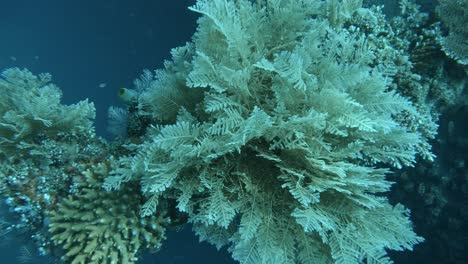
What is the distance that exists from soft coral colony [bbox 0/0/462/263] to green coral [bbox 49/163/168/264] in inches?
0.5

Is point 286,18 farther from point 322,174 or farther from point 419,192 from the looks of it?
A: point 419,192

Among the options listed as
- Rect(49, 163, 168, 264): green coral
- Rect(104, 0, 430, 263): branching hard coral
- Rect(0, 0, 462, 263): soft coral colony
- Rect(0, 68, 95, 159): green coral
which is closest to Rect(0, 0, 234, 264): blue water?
Rect(0, 68, 95, 159): green coral

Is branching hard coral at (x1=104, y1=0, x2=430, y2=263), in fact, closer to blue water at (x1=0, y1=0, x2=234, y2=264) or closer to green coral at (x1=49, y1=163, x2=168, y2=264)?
green coral at (x1=49, y1=163, x2=168, y2=264)

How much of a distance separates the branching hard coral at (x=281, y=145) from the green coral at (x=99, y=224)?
40 cm

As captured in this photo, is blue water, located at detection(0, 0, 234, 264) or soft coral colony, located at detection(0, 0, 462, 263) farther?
blue water, located at detection(0, 0, 234, 264)

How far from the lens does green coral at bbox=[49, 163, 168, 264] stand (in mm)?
3617

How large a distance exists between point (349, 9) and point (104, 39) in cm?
1207

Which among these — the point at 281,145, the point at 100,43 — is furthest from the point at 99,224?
the point at 100,43

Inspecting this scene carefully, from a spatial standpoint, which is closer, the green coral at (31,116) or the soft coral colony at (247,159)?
the soft coral colony at (247,159)

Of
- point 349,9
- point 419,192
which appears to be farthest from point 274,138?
point 419,192

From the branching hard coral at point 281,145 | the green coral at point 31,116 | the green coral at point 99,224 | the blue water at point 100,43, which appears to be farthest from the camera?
the blue water at point 100,43

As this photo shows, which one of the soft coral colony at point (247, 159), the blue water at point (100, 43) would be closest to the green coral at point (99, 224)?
the soft coral colony at point (247, 159)

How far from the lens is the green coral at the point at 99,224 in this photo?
362 centimetres

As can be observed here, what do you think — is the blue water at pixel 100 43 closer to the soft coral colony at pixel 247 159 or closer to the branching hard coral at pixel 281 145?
the soft coral colony at pixel 247 159
